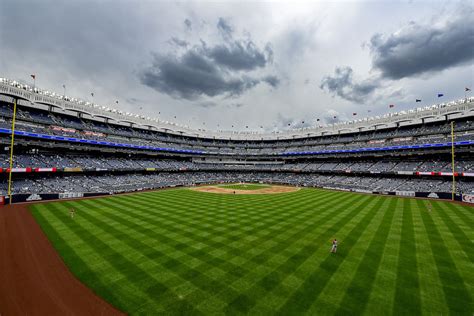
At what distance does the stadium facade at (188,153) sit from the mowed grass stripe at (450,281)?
3313cm

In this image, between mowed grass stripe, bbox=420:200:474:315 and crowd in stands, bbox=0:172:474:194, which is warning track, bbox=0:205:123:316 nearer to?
mowed grass stripe, bbox=420:200:474:315

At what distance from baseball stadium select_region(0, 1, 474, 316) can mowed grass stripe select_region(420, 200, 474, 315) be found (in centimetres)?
10

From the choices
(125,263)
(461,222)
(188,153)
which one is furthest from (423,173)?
(188,153)

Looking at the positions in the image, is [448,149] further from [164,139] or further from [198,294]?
[164,139]

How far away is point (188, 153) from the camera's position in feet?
264

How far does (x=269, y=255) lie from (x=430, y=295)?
9006 mm

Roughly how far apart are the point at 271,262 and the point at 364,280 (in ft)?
18.4

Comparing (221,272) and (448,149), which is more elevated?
(448,149)

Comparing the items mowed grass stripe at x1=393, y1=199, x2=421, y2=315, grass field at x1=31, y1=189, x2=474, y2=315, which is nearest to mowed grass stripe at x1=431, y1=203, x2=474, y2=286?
grass field at x1=31, y1=189, x2=474, y2=315

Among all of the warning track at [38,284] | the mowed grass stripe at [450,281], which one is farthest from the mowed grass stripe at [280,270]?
the mowed grass stripe at [450,281]

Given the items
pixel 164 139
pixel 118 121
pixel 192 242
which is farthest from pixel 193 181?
pixel 192 242

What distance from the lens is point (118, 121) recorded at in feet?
213

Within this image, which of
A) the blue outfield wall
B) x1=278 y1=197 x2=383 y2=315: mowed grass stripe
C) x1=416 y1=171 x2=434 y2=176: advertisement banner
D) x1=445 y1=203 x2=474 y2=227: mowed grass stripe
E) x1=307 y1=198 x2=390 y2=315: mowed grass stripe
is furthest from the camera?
x1=416 y1=171 x2=434 y2=176: advertisement banner

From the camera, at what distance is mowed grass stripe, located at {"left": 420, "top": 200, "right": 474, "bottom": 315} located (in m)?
9.89
